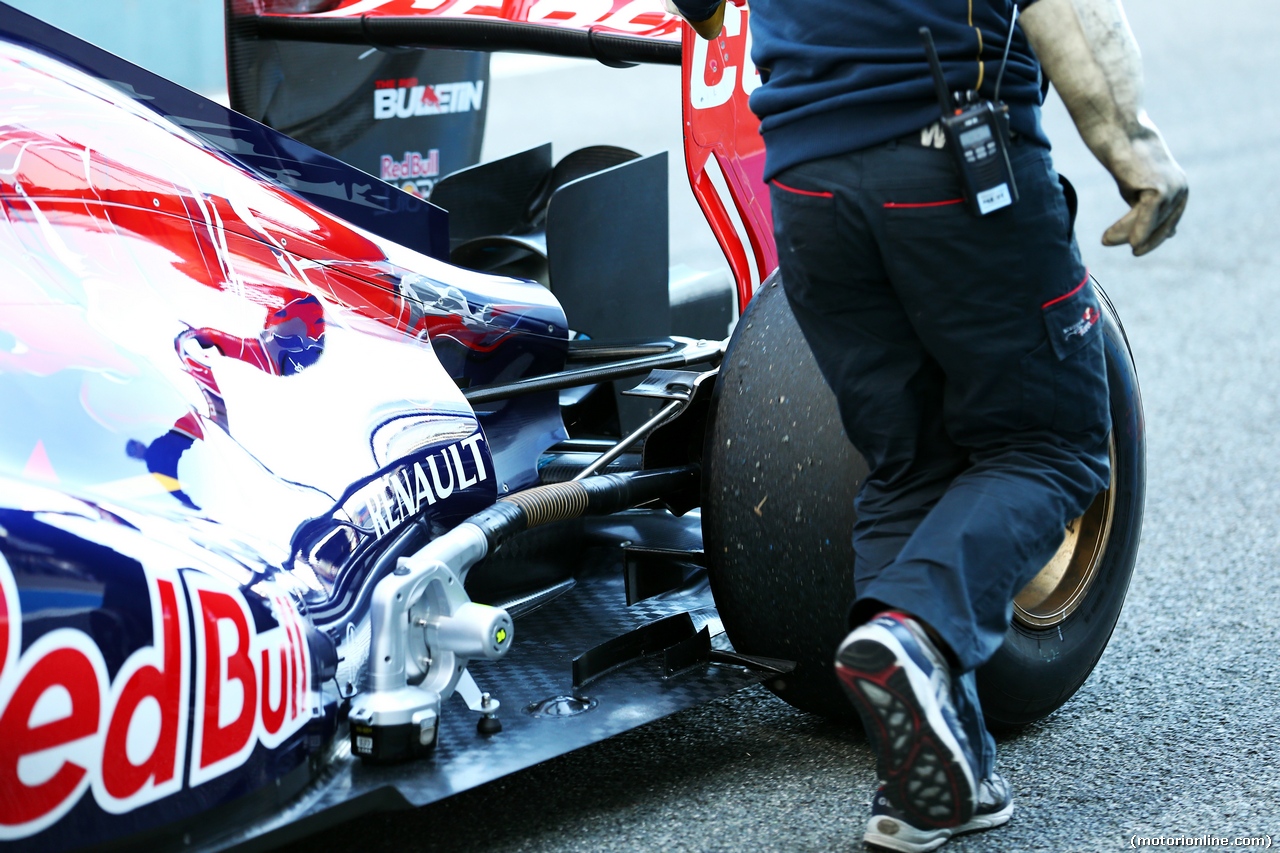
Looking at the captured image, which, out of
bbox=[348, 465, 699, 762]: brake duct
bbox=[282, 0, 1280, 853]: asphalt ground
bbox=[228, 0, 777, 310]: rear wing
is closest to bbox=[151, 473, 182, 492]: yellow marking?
bbox=[348, 465, 699, 762]: brake duct

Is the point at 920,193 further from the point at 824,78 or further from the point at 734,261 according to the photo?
the point at 734,261

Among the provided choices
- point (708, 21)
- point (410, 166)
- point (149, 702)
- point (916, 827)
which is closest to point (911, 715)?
point (916, 827)

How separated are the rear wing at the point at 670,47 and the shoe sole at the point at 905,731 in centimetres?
130

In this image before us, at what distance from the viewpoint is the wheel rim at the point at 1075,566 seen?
99.7 inches

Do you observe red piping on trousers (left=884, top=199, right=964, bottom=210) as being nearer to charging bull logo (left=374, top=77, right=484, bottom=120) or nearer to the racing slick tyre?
the racing slick tyre

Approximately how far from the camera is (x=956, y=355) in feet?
6.27

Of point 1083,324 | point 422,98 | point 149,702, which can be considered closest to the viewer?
point 149,702

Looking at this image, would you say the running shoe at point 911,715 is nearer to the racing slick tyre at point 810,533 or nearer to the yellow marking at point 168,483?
the racing slick tyre at point 810,533

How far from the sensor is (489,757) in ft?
6.69

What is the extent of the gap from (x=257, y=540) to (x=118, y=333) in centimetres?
32

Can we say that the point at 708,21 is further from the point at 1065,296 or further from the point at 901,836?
the point at 901,836

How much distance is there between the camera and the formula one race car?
5.69ft

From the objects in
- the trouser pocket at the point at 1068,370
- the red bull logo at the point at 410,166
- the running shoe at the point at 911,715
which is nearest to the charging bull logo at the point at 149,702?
the running shoe at the point at 911,715

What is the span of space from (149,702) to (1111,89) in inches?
52.0
